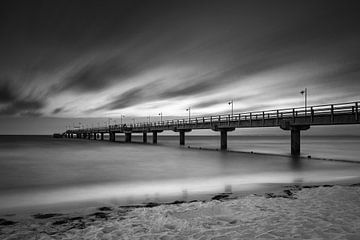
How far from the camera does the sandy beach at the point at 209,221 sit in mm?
5945

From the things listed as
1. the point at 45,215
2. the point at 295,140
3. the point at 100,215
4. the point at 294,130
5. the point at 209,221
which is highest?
the point at 294,130

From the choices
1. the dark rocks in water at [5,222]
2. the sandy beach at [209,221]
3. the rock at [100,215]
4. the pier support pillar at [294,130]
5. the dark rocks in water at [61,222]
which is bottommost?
the dark rocks in water at [5,222]

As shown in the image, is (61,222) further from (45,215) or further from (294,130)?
(294,130)

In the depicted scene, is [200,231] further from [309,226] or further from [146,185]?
[146,185]

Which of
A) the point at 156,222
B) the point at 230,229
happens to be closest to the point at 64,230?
the point at 156,222

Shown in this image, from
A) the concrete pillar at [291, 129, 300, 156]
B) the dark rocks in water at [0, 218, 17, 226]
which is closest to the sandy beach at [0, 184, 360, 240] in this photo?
the dark rocks in water at [0, 218, 17, 226]

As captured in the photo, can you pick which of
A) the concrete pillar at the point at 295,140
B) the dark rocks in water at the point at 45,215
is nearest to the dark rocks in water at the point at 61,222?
the dark rocks in water at the point at 45,215

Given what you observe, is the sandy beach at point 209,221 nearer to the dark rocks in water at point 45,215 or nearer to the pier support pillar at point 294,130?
the dark rocks in water at point 45,215

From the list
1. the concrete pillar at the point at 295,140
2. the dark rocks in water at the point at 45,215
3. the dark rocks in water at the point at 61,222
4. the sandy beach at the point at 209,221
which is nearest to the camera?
the sandy beach at the point at 209,221

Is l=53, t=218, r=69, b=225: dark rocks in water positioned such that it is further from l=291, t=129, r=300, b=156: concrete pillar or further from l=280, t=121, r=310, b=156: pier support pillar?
l=291, t=129, r=300, b=156: concrete pillar

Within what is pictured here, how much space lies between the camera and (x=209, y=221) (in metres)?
6.86

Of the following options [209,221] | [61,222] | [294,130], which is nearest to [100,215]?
[61,222]

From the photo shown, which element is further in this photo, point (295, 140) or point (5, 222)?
point (295, 140)

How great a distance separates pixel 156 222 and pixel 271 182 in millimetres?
9457
